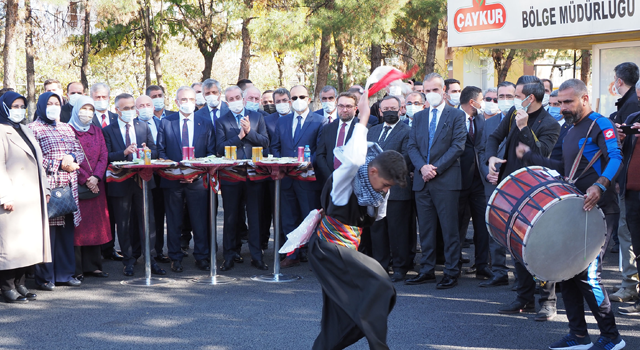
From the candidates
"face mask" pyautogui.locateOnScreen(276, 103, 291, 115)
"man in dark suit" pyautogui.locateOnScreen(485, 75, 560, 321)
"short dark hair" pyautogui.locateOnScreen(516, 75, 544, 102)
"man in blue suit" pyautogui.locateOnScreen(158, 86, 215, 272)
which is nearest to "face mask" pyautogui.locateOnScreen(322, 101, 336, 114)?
"face mask" pyautogui.locateOnScreen(276, 103, 291, 115)

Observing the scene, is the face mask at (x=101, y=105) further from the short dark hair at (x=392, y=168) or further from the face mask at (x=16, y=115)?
the short dark hair at (x=392, y=168)

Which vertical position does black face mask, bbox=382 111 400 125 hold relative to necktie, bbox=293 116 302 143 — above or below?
above

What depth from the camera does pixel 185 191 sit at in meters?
8.37

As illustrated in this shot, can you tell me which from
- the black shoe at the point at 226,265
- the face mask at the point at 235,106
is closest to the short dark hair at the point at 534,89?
the face mask at the point at 235,106

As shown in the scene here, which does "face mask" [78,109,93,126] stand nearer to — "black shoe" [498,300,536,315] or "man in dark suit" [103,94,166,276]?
"man in dark suit" [103,94,166,276]

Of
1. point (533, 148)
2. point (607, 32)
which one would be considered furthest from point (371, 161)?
point (607, 32)

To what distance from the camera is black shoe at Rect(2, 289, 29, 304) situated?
692 cm

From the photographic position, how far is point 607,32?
1191cm

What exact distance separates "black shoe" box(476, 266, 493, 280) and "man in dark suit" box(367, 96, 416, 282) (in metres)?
0.81

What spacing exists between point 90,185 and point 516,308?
476cm

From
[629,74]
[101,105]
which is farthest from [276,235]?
[629,74]

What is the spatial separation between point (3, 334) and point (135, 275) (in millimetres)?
2363

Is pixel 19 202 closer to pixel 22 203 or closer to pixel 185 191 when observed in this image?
pixel 22 203

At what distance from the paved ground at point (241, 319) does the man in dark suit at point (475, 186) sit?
28cm
